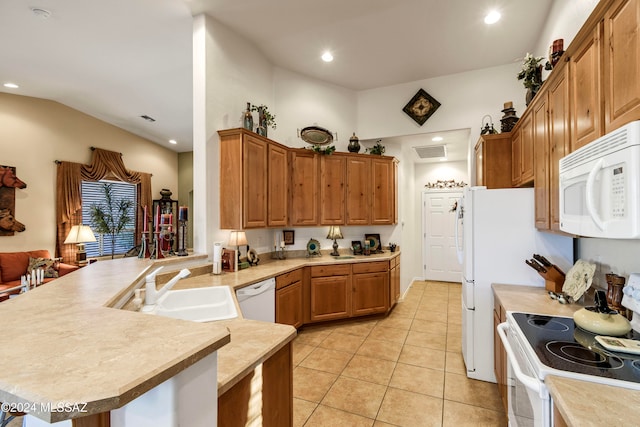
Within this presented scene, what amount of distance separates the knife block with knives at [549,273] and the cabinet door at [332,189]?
8.25 feet

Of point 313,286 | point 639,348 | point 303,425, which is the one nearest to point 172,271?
point 303,425

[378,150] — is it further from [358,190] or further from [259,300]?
[259,300]

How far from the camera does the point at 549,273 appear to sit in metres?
2.21

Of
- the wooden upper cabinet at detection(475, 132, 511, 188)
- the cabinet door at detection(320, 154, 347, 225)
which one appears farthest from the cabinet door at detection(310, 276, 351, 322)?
the wooden upper cabinet at detection(475, 132, 511, 188)

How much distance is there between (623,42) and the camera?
1.20 meters

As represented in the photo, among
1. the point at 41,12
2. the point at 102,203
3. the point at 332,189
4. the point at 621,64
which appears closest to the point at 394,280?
the point at 332,189

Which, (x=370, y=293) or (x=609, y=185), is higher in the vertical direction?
(x=609, y=185)

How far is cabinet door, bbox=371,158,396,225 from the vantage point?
181 inches

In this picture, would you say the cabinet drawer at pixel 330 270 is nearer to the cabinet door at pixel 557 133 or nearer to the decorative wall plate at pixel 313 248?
the decorative wall plate at pixel 313 248

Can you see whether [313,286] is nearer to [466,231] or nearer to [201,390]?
[466,231]

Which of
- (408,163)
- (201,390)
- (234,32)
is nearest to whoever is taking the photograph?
(201,390)

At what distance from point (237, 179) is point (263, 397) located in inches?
88.0

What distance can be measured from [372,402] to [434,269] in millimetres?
4819

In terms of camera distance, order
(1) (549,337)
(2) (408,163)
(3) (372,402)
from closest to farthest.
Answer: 1. (1) (549,337)
2. (3) (372,402)
3. (2) (408,163)
